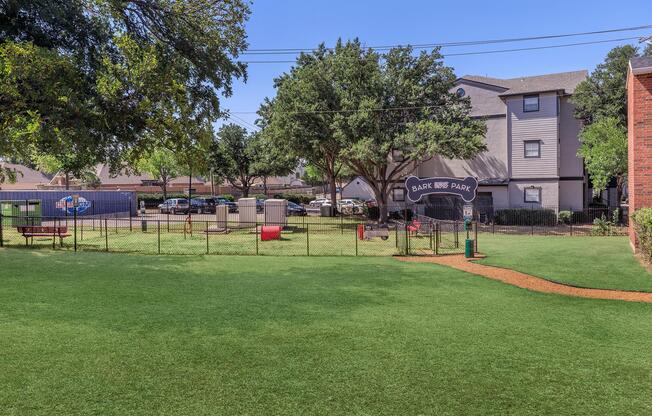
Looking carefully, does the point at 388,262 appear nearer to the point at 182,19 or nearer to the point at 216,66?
the point at 216,66

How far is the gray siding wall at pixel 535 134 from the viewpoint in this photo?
36.2 meters

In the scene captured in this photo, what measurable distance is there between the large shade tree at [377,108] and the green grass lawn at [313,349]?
68.4 feet

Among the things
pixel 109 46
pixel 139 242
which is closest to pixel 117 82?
pixel 109 46

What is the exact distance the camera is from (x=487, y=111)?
128ft

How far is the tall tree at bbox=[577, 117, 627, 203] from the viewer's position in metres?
30.8

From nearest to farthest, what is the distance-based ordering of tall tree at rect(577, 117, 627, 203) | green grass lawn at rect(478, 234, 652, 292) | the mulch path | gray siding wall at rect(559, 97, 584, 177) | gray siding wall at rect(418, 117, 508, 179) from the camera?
the mulch path
green grass lawn at rect(478, 234, 652, 292)
tall tree at rect(577, 117, 627, 203)
gray siding wall at rect(559, 97, 584, 177)
gray siding wall at rect(418, 117, 508, 179)

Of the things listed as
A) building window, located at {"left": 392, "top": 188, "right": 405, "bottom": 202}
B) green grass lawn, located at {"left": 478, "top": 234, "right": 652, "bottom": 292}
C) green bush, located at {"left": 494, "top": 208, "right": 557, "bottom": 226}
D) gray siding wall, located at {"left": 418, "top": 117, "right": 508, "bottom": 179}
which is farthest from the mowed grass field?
building window, located at {"left": 392, "top": 188, "right": 405, "bottom": 202}

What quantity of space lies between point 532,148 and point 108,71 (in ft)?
107

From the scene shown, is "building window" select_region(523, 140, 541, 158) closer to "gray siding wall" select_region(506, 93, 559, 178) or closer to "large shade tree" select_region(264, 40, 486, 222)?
Answer: "gray siding wall" select_region(506, 93, 559, 178)

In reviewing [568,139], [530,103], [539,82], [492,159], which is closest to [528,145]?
[492,159]

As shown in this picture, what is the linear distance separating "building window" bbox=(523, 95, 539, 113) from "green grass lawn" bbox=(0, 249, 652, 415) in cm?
2834

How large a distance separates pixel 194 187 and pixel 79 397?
77.8 metres

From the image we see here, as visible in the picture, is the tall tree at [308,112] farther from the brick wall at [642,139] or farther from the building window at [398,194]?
the brick wall at [642,139]

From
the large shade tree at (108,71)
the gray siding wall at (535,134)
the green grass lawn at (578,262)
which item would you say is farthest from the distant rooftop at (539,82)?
the large shade tree at (108,71)
